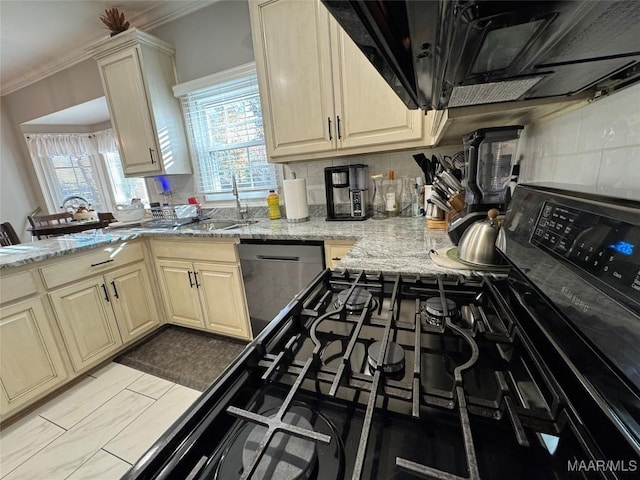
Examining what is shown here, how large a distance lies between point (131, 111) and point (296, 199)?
180 cm

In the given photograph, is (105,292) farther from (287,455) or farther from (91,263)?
(287,455)

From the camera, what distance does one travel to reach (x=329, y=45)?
64.3 inches

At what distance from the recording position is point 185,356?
207cm

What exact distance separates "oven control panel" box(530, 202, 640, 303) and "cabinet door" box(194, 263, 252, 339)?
175 centimetres

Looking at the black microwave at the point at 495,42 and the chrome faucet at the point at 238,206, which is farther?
the chrome faucet at the point at 238,206

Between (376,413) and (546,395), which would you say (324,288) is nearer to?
(376,413)

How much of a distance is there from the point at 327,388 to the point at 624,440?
0.38 meters

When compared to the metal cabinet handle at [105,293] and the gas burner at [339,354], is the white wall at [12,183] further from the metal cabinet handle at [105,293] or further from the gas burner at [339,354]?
the gas burner at [339,354]

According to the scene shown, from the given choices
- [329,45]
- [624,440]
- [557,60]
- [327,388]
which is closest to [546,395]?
[624,440]

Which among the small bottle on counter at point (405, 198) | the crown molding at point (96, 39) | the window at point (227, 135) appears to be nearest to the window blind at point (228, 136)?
the window at point (227, 135)

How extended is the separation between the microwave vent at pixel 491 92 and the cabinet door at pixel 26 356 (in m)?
2.43

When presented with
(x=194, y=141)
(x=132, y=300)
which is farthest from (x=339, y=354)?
(x=194, y=141)

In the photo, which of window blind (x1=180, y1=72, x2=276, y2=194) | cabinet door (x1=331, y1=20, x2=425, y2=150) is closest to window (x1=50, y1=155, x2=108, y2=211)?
window blind (x1=180, y1=72, x2=276, y2=194)

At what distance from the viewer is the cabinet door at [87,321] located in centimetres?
178
